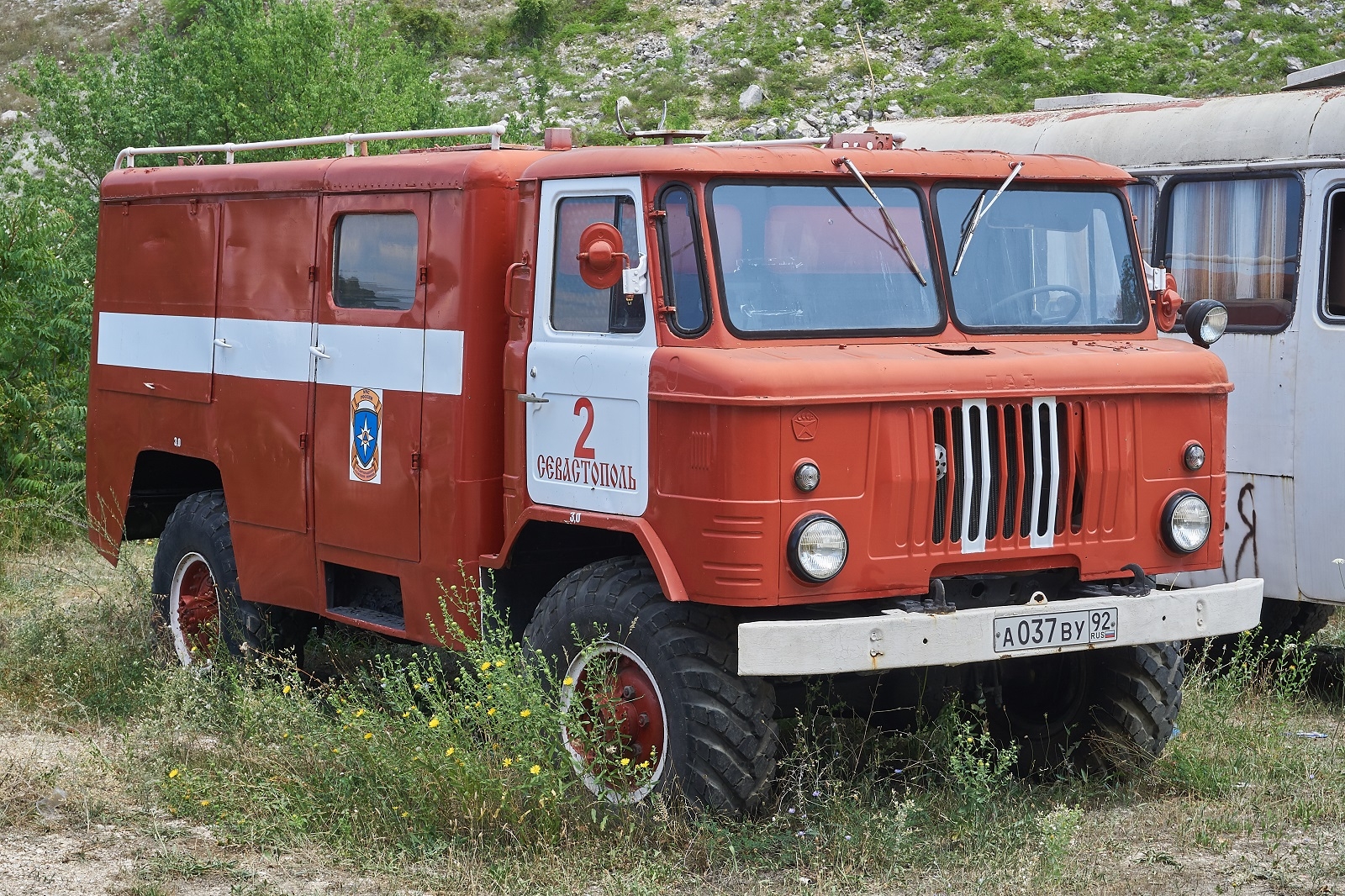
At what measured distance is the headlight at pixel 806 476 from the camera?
5.60 metres

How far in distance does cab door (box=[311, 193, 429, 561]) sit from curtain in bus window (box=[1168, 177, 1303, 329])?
4186 millimetres

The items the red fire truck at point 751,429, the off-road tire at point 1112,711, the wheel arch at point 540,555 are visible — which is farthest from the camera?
the off-road tire at point 1112,711

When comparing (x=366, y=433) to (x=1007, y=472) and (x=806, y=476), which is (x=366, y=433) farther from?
(x=1007, y=472)

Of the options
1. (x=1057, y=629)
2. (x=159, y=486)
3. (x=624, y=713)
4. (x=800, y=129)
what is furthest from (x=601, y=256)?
(x=800, y=129)

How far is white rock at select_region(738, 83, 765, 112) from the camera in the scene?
29.6 meters

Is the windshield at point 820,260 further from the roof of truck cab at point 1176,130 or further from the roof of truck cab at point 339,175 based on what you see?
the roof of truck cab at point 1176,130

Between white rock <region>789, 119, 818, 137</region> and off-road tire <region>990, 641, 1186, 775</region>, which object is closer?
off-road tire <region>990, 641, 1186, 775</region>

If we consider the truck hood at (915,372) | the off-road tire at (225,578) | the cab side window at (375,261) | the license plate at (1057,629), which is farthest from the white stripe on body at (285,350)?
the license plate at (1057,629)

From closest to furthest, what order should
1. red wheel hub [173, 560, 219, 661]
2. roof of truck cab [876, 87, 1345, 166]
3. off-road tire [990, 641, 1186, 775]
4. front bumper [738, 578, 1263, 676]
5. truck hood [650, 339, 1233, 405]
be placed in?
1. front bumper [738, 578, 1263, 676]
2. truck hood [650, 339, 1233, 405]
3. off-road tire [990, 641, 1186, 775]
4. roof of truck cab [876, 87, 1345, 166]
5. red wheel hub [173, 560, 219, 661]

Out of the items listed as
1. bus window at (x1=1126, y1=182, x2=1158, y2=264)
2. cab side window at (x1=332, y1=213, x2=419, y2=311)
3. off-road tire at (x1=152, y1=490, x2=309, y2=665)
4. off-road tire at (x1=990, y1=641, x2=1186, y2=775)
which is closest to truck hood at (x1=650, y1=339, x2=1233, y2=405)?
off-road tire at (x1=990, y1=641, x2=1186, y2=775)

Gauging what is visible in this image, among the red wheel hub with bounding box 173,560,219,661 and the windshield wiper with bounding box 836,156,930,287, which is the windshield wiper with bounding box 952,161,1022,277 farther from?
the red wheel hub with bounding box 173,560,219,661

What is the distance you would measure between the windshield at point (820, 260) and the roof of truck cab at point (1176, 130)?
293 cm

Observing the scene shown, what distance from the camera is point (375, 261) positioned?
7281 millimetres

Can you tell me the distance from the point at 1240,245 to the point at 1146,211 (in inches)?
26.0
